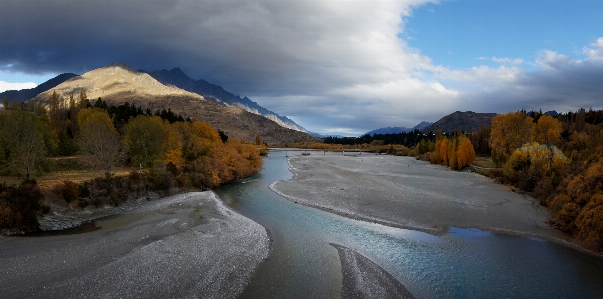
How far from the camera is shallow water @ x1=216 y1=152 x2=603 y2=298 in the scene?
50.3 feet

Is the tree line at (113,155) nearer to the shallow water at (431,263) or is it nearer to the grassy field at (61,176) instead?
the grassy field at (61,176)

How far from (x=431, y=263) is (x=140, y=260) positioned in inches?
666

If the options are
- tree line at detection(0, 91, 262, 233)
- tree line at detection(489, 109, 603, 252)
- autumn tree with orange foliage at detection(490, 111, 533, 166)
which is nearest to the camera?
tree line at detection(489, 109, 603, 252)

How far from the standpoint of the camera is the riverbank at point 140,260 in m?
14.8

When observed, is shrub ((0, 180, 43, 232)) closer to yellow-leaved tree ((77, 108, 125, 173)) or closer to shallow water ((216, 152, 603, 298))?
yellow-leaved tree ((77, 108, 125, 173))

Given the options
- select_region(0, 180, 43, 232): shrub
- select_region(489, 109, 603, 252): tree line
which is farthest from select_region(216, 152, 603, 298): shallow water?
select_region(0, 180, 43, 232): shrub

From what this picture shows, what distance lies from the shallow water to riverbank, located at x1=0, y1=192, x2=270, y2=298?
185 centimetres

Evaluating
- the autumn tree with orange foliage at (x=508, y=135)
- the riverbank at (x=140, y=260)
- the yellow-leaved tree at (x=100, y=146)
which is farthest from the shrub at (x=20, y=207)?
the autumn tree with orange foliage at (x=508, y=135)

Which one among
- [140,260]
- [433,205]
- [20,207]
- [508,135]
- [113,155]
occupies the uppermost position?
[508,135]

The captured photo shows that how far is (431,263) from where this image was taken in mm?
18359

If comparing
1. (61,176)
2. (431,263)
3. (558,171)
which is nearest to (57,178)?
(61,176)

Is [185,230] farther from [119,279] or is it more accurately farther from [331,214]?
[331,214]

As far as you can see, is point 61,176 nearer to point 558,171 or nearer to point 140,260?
→ point 140,260

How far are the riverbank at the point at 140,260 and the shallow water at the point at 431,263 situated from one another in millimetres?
1854
